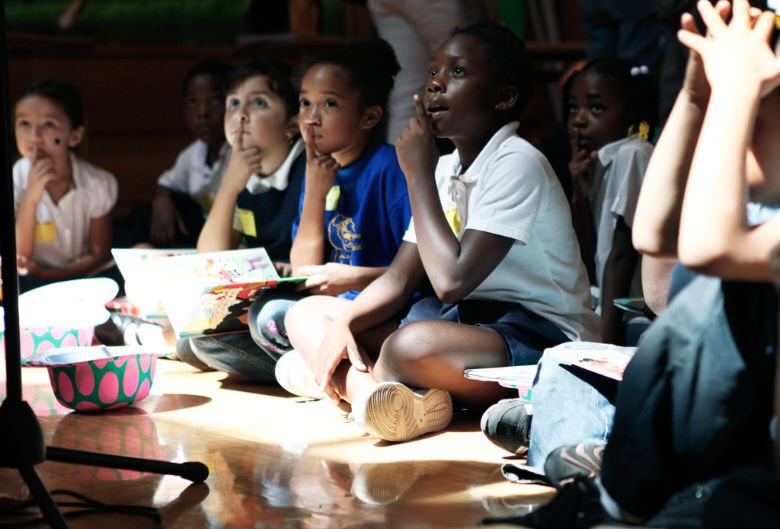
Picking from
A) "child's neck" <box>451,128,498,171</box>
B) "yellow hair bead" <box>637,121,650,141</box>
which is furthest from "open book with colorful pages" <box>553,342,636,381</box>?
"yellow hair bead" <box>637,121,650,141</box>

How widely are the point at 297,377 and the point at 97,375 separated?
391 mm

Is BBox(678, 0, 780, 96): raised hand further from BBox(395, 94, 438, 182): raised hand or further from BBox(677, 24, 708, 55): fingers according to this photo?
BBox(395, 94, 438, 182): raised hand

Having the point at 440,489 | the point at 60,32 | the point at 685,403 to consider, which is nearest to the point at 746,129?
the point at 685,403

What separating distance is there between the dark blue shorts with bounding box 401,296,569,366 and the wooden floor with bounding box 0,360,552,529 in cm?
17

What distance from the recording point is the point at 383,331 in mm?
2152

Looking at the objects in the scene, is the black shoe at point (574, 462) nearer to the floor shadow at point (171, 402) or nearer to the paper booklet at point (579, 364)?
the paper booklet at point (579, 364)

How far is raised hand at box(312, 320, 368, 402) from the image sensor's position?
204 centimetres

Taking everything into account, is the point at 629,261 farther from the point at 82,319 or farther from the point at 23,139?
the point at 23,139

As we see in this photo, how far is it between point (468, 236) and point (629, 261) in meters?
0.62

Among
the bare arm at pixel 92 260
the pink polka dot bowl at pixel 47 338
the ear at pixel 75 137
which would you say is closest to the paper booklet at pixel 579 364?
the pink polka dot bowl at pixel 47 338

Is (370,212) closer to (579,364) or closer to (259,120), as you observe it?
(259,120)

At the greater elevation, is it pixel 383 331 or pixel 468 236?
pixel 468 236

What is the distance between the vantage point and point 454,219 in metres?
2.14

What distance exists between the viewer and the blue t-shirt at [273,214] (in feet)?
8.98
